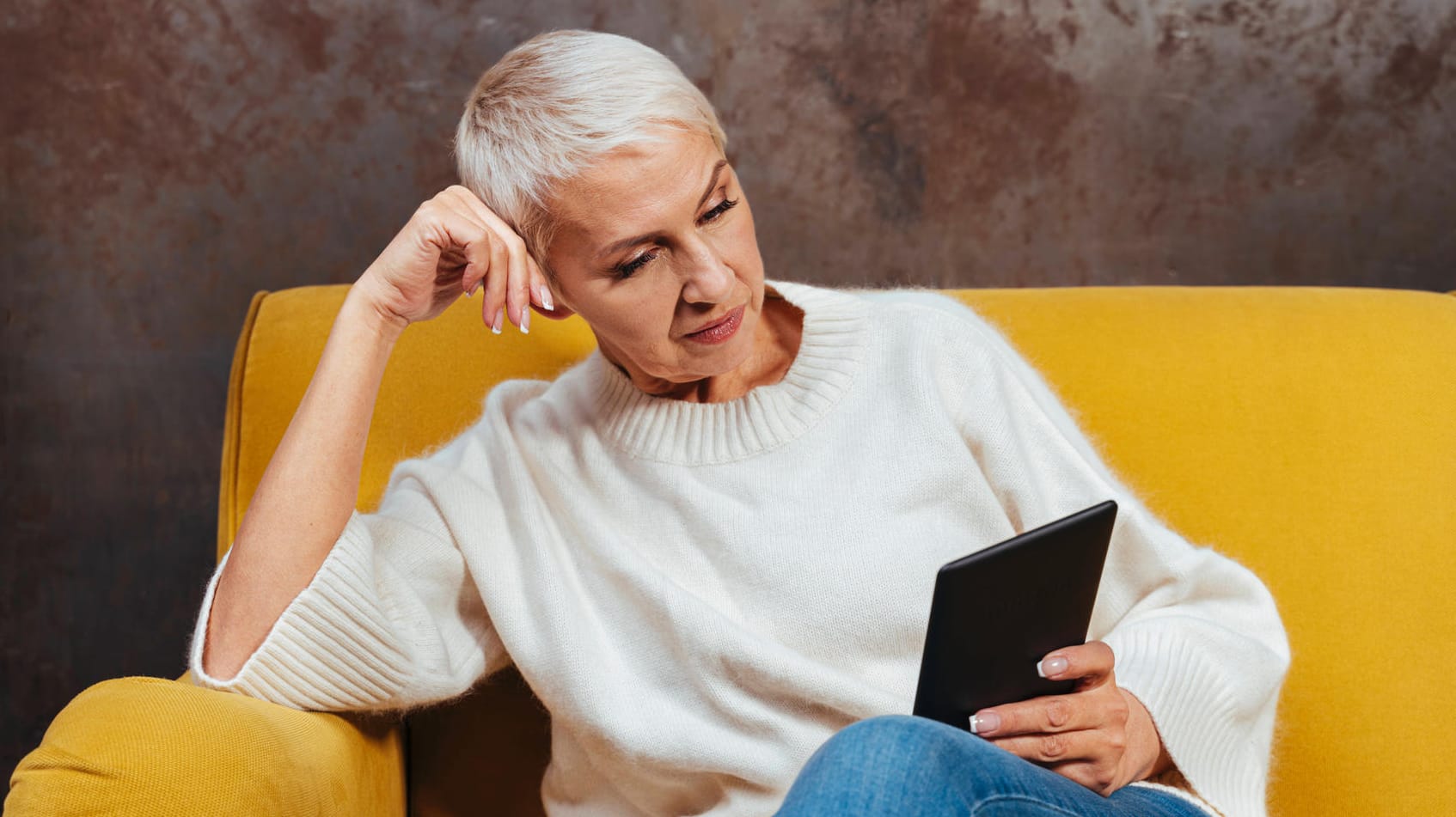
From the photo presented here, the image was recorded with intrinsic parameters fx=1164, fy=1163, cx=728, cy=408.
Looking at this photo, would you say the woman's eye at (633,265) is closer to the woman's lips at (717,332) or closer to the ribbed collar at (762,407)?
the woman's lips at (717,332)

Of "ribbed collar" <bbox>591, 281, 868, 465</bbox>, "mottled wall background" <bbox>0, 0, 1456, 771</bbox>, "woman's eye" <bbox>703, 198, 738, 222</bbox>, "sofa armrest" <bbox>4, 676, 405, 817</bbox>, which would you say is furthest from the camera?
"mottled wall background" <bbox>0, 0, 1456, 771</bbox>

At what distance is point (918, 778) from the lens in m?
0.80

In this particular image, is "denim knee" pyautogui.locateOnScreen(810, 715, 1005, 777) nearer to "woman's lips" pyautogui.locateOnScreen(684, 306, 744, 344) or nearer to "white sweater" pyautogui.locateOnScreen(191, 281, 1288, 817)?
"white sweater" pyautogui.locateOnScreen(191, 281, 1288, 817)

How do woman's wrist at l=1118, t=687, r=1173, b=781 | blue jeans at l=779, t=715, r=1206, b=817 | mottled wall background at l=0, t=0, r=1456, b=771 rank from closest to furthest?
blue jeans at l=779, t=715, r=1206, b=817 < woman's wrist at l=1118, t=687, r=1173, b=781 < mottled wall background at l=0, t=0, r=1456, b=771

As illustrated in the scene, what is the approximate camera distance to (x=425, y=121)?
77.1 inches

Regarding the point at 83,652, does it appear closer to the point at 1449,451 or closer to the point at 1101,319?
the point at 1101,319

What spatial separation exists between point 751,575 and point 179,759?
55cm

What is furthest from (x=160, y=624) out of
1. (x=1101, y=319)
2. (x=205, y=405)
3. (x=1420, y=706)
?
(x=1420, y=706)

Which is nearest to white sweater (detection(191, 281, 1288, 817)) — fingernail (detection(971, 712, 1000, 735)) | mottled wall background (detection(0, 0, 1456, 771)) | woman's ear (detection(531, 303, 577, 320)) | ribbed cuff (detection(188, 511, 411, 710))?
ribbed cuff (detection(188, 511, 411, 710))

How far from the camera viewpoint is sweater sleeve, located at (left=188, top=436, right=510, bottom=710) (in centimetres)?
111

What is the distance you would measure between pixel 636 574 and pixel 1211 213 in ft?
4.34

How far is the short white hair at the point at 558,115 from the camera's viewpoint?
3.52 feet

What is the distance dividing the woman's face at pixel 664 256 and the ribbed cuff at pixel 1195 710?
473 mm

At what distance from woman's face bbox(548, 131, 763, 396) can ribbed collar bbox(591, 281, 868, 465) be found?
7 centimetres
